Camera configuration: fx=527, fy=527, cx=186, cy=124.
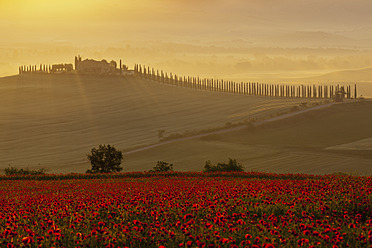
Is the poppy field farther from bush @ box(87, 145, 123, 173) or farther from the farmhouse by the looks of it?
the farmhouse

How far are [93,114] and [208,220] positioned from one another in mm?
109785

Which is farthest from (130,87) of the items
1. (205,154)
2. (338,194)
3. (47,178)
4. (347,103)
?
(338,194)

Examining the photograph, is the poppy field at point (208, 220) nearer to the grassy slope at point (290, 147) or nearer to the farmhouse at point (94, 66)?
the grassy slope at point (290, 147)

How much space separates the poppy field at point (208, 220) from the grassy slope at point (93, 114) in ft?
164

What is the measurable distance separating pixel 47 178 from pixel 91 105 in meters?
98.3

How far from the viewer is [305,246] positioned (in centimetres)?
912

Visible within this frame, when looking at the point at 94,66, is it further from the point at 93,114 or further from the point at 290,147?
the point at 290,147

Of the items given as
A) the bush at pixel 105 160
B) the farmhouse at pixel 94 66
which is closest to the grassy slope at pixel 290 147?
the bush at pixel 105 160

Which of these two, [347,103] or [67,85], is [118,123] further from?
[67,85]

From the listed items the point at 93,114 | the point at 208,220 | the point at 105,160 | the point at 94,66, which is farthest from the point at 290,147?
the point at 94,66

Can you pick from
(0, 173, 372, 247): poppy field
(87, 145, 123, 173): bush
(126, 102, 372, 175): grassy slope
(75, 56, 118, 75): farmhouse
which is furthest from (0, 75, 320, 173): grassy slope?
(0, 173, 372, 247): poppy field

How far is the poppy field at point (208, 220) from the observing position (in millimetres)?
9508

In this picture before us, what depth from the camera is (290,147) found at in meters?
79.3

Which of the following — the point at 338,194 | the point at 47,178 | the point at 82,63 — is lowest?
the point at 47,178
